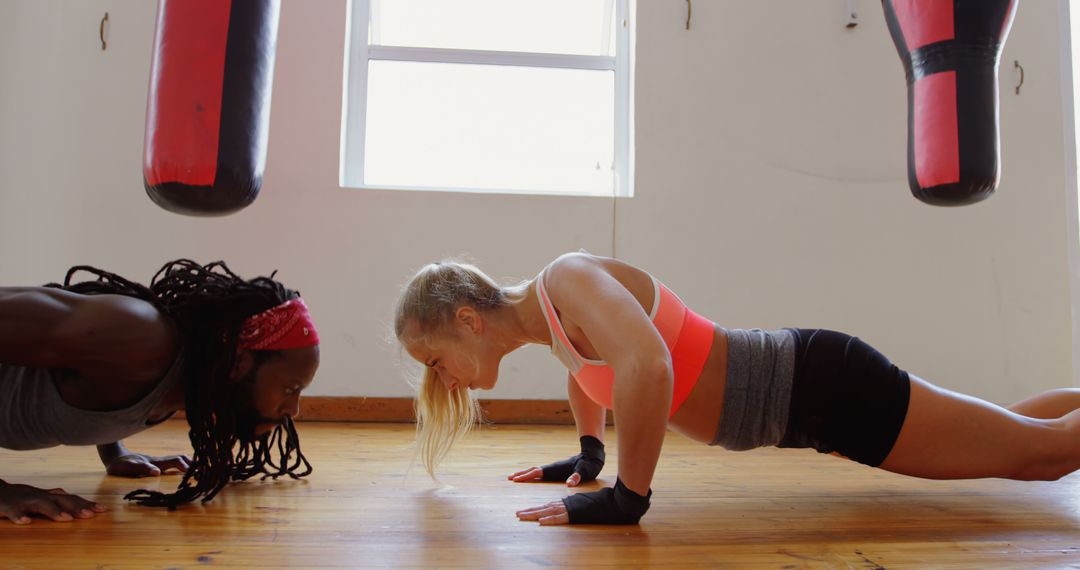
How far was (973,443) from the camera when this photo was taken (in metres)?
1.35

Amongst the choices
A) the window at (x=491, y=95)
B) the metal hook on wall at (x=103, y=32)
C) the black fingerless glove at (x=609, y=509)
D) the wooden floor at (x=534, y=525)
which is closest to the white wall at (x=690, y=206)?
the metal hook on wall at (x=103, y=32)

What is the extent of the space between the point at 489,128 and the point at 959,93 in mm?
2111

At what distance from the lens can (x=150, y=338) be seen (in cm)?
112

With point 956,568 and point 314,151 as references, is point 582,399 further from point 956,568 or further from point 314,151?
point 314,151

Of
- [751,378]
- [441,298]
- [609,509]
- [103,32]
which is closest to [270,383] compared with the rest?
[441,298]

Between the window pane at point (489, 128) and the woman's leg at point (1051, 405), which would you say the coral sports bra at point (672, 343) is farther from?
the window pane at point (489, 128)

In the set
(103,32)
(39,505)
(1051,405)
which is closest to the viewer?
(39,505)

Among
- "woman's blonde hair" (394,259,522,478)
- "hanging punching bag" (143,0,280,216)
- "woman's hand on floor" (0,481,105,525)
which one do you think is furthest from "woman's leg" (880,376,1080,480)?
"woman's hand on floor" (0,481,105,525)

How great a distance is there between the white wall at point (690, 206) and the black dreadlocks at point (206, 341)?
1577 millimetres

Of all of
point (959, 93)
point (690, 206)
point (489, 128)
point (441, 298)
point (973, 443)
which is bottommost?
point (973, 443)

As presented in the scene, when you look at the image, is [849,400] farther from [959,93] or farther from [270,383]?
[270,383]

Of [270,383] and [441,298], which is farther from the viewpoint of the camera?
[441,298]

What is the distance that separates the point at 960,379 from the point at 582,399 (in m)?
2.10

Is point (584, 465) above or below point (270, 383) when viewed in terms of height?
below
